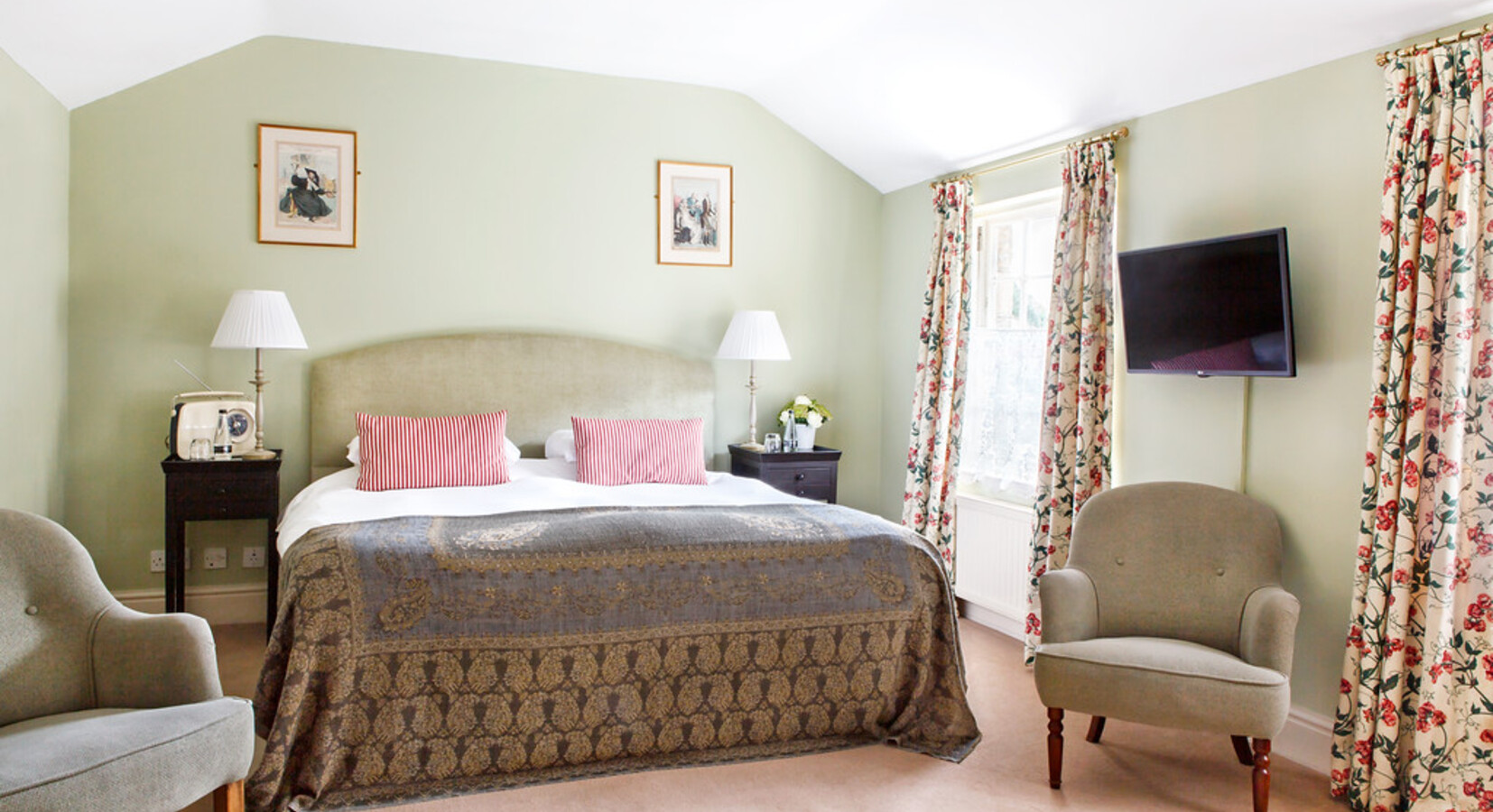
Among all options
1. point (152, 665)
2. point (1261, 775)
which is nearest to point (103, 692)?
point (152, 665)

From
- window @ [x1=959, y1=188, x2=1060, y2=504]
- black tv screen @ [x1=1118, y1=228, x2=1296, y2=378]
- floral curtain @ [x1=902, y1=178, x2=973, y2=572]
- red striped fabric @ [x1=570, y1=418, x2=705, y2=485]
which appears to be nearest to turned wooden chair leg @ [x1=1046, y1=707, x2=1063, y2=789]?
black tv screen @ [x1=1118, y1=228, x2=1296, y2=378]

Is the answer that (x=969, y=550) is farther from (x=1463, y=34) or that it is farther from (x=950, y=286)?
(x=1463, y=34)

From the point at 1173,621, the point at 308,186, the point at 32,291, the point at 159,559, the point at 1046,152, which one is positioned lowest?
the point at 159,559

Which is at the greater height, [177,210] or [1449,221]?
[177,210]

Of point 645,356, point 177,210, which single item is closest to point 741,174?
point 645,356

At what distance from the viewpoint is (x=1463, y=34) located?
109 inches

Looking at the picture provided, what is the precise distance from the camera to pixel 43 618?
8.15 ft

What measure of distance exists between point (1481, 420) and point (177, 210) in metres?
5.14

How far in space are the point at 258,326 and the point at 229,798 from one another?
249cm

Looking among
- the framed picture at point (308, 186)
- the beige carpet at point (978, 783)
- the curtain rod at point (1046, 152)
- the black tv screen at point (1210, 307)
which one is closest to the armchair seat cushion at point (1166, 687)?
the beige carpet at point (978, 783)

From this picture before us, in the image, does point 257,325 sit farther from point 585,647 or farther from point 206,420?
point 585,647

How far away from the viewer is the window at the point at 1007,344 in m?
4.70

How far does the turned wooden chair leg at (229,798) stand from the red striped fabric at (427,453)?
199 centimetres

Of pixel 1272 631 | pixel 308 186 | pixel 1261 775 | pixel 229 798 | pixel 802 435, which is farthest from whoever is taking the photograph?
pixel 802 435
